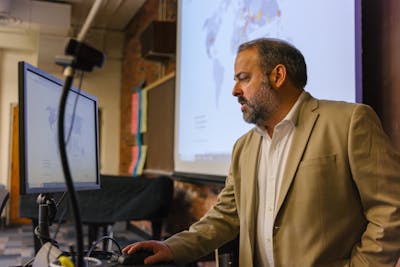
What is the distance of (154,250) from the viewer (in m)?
1.13

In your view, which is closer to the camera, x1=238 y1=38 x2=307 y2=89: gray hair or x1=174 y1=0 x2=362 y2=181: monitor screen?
x1=238 y1=38 x2=307 y2=89: gray hair

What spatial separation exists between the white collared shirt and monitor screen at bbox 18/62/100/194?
56 centimetres

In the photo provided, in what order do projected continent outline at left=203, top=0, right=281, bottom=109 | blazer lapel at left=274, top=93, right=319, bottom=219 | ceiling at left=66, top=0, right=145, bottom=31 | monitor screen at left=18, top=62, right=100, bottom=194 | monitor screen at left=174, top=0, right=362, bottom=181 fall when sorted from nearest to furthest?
monitor screen at left=18, top=62, right=100, bottom=194, blazer lapel at left=274, top=93, right=319, bottom=219, monitor screen at left=174, top=0, right=362, bottom=181, projected continent outline at left=203, top=0, right=281, bottom=109, ceiling at left=66, top=0, right=145, bottom=31

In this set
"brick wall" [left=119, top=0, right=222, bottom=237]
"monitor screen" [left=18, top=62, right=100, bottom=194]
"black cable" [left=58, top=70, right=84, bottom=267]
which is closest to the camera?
"black cable" [left=58, top=70, right=84, bottom=267]

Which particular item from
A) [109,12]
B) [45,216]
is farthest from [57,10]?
[45,216]

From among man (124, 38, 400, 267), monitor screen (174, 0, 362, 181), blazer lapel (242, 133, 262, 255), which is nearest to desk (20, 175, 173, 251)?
monitor screen (174, 0, 362, 181)

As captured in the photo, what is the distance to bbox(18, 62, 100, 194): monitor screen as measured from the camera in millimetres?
957

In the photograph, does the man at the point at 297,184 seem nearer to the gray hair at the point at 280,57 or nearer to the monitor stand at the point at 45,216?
the gray hair at the point at 280,57

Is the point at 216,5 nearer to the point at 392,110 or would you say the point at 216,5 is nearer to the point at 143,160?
the point at 392,110

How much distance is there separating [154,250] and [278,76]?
0.68 metres

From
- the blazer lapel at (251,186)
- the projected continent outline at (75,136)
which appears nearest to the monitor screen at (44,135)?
the projected continent outline at (75,136)

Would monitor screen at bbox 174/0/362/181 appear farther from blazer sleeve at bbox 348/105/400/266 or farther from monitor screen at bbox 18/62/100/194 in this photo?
monitor screen at bbox 18/62/100/194

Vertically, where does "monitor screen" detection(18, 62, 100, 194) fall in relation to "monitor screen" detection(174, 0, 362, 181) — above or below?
below

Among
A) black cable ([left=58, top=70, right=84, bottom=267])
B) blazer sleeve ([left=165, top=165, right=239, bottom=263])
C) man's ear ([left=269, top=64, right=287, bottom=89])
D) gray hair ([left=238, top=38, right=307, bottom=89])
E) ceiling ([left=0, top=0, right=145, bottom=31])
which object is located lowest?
blazer sleeve ([left=165, top=165, right=239, bottom=263])
